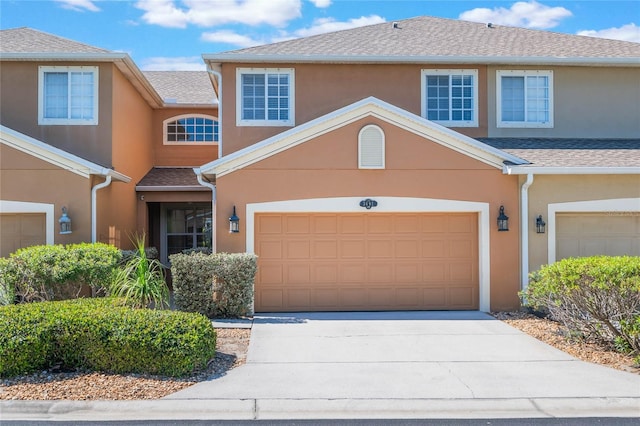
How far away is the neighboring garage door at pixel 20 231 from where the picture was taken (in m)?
12.4

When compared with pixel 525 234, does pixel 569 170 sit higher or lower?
higher

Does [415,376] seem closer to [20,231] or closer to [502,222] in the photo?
[502,222]

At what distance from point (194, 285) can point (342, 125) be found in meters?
4.37

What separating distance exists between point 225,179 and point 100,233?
3529mm

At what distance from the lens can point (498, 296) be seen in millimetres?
11859

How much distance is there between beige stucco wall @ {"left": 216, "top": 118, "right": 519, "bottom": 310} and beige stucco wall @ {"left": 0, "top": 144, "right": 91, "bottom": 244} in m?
3.24

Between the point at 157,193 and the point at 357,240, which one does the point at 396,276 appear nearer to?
the point at 357,240

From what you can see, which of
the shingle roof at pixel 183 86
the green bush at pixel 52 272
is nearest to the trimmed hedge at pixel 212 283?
the green bush at pixel 52 272

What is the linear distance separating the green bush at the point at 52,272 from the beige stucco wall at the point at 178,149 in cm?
714

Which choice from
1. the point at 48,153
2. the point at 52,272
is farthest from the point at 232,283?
the point at 48,153

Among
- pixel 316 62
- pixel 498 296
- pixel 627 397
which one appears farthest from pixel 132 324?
pixel 316 62

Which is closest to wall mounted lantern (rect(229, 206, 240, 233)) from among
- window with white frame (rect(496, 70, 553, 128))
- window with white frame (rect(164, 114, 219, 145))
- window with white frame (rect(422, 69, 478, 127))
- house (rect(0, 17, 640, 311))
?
house (rect(0, 17, 640, 311))

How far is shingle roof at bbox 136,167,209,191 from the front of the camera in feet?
52.1

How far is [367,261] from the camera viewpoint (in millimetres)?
12023
